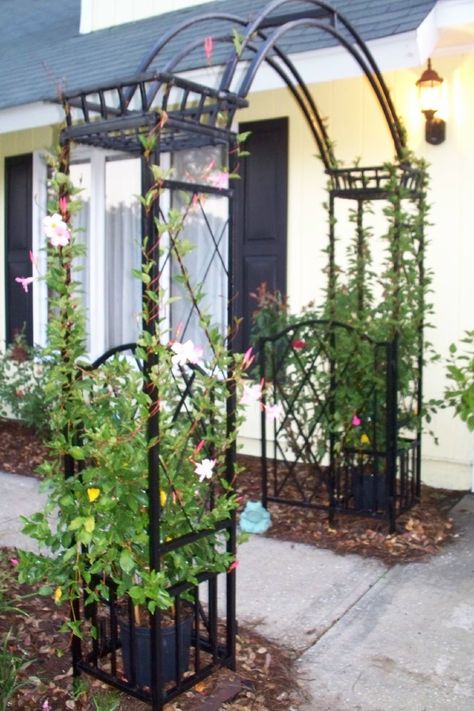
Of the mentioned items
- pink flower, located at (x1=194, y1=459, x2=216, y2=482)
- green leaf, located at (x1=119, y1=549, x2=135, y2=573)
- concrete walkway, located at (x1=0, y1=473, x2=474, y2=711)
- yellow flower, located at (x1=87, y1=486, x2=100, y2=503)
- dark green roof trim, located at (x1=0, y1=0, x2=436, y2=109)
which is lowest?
concrete walkway, located at (x1=0, y1=473, x2=474, y2=711)

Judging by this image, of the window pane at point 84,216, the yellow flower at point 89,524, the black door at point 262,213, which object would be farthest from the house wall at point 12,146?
the yellow flower at point 89,524

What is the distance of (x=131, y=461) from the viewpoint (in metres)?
2.62

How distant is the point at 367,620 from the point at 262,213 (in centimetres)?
332

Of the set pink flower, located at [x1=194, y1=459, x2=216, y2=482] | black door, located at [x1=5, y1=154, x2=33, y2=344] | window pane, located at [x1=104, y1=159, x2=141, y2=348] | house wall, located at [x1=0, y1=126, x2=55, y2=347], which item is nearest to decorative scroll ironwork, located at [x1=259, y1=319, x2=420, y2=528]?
pink flower, located at [x1=194, y1=459, x2=216, y2=482]

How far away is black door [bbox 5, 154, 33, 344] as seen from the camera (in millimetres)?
7457

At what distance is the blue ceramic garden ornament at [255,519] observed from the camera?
15.1ft

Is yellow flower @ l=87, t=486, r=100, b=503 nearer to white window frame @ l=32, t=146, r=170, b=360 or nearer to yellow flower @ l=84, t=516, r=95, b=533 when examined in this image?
yellow flower @ l=84, t=516, r=95, b=533

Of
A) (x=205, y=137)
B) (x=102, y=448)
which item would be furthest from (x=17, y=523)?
(x=205, y=137)

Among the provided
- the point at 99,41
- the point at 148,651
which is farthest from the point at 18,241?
the point at 148,651

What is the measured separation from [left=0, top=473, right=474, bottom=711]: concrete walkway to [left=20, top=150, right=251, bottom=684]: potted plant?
66 centimetres

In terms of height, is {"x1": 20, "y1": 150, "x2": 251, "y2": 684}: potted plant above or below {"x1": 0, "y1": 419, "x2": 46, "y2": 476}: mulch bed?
above

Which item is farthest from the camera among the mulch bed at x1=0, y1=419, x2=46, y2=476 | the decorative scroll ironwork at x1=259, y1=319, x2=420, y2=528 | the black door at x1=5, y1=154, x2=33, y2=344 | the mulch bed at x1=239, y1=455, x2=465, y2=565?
the black door at x1=5, y1=154, x2=33, y2=344

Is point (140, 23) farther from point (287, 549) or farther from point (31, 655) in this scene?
point (31, 655)

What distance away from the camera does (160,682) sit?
2.60m
